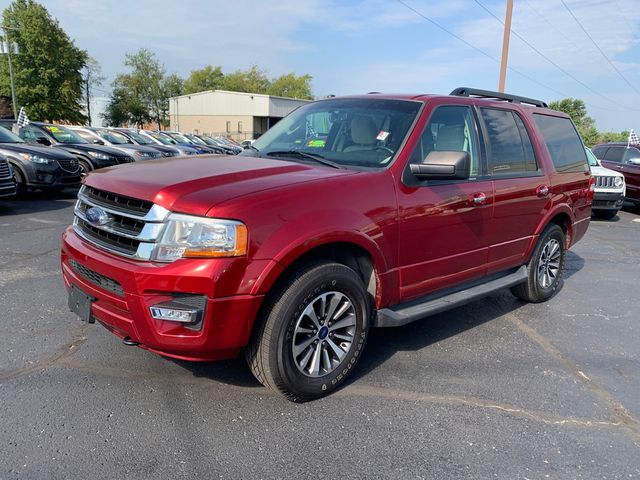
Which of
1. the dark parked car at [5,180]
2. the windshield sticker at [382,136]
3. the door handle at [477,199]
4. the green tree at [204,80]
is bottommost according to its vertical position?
the dark parked car at [5,180]

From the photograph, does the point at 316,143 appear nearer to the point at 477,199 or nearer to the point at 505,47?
the point at 477,199

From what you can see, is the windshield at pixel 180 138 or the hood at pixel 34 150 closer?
the hood at pixel 34 150

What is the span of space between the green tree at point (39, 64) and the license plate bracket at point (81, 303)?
5083 cm

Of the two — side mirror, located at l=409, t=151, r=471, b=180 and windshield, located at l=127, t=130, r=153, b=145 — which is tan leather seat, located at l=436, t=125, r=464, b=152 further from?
windshield, located at l=127, t=130, r=153, b=145

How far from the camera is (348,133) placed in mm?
3922

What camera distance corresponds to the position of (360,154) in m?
3.69

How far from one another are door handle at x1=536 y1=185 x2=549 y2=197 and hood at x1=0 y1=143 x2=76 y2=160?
10.0 meters

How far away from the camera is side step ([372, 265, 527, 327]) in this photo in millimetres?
3488

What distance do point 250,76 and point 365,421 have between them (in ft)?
333

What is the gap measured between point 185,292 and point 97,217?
0.89m

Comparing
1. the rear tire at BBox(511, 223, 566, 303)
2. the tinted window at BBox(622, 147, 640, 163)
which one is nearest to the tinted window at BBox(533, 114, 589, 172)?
the rear tire at BBox(511, 223, 566, 303)

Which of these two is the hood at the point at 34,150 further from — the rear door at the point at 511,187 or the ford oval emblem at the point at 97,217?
the rear door at the point at 511,187

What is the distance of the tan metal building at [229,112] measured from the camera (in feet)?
201

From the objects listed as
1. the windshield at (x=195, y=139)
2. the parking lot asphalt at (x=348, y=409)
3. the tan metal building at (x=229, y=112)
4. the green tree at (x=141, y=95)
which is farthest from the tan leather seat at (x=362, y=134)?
the green tree at (x=141, y=95)
